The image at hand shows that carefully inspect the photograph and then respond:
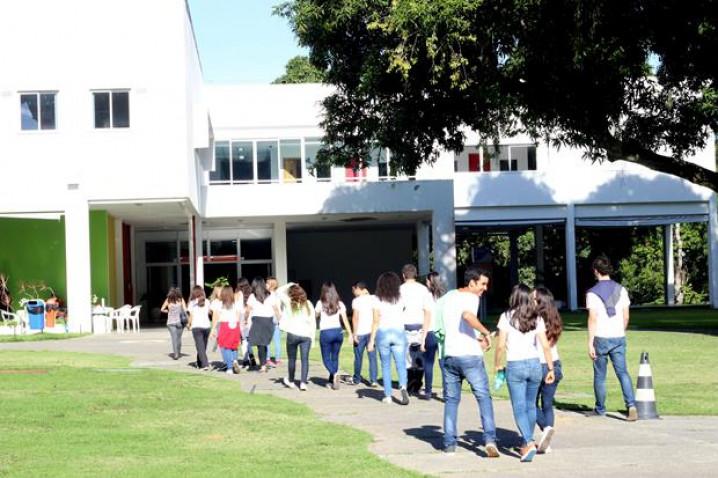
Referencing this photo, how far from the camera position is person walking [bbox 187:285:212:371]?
21.4m

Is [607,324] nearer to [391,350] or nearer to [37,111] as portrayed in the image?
[391,350]

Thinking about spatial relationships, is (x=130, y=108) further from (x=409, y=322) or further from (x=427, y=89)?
(x=409, y=322)

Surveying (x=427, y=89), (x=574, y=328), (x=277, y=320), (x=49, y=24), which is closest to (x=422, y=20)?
(x=427, y=89)

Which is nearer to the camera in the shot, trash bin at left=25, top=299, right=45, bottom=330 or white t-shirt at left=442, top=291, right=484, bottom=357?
white t-shirt at left=442, top=291, right=484, bottom=357

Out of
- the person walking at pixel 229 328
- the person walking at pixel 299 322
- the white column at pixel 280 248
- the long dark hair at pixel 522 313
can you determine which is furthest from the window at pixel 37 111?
the long dark hair at pixel 522 313

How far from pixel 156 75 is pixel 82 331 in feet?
25.8

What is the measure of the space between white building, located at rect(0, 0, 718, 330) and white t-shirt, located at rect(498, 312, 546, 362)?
23925 mm

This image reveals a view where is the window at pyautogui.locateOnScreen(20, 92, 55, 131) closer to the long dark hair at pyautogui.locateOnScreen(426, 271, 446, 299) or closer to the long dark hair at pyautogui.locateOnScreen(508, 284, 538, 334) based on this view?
the long dark hair at pyautogui.locateOnScreen(426, 271, 446, 299)

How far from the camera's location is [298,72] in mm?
69625

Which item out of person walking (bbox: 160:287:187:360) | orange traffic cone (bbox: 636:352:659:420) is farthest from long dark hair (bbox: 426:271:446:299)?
person walking (bbox: 160:287:187:360)

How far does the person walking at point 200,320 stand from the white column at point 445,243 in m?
22.6

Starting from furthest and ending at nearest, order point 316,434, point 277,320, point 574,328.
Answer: point 574,328 < point 277,320 < point 316,434

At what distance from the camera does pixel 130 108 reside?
35406mm

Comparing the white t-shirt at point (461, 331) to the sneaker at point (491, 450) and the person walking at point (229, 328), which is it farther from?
the person walking at point (229, 328)
